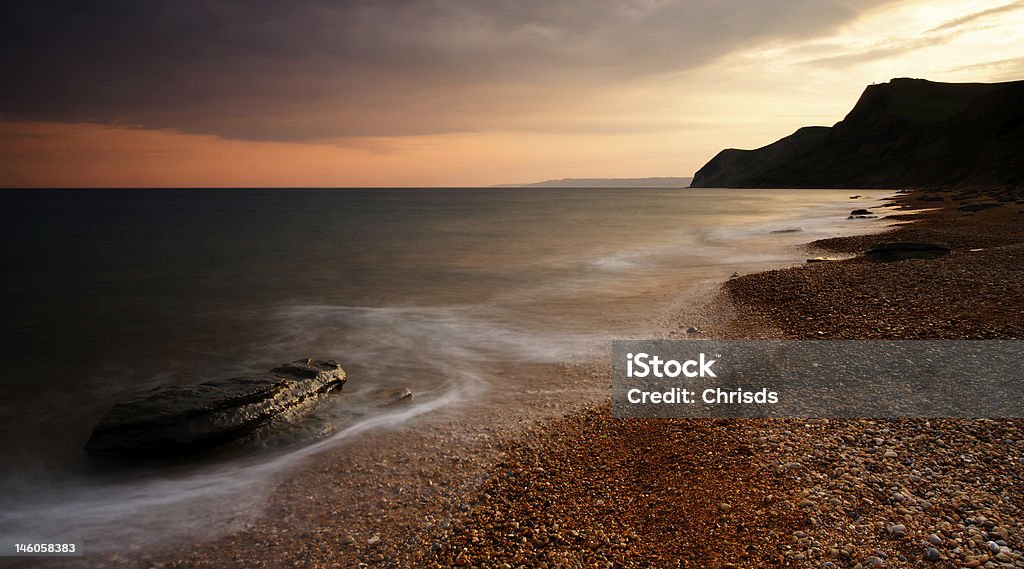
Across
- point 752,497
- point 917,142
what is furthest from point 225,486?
point 917,142

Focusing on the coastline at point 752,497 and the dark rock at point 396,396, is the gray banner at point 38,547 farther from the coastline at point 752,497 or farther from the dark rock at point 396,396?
the dark rock at point 396,396

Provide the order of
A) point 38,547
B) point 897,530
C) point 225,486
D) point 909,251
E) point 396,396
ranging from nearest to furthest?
point 897,530 → point 38,547 → point 225,486 → point 396,396 → point 909,251

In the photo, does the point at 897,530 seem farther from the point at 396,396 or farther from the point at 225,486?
the point at 396,396

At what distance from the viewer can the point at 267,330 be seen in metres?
16.7

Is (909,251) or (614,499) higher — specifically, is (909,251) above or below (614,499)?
above

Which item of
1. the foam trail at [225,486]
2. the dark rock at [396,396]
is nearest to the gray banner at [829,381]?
the foam trail at [225,486]

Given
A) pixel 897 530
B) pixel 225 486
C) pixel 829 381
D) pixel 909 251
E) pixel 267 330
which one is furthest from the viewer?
pixel 909 251

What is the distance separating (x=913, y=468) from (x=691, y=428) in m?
2.57

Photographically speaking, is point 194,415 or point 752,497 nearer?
point 752,497

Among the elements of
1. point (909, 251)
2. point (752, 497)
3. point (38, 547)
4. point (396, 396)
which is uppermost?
point (909, 251)

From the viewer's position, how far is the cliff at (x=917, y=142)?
102 metres

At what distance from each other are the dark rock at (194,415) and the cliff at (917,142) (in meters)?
97.1

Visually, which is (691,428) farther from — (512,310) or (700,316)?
(512,310)

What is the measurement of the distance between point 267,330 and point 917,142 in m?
165
